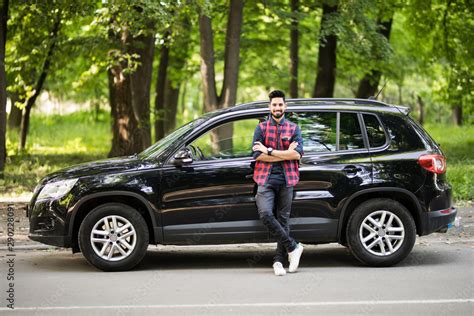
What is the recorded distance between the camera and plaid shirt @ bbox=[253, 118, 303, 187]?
8.47m

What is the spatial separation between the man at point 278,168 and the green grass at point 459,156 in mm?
6483

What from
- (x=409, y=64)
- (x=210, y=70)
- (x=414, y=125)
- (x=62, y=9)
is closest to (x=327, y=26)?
(x=210, y=70)

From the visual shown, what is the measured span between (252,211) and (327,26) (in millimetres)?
13552

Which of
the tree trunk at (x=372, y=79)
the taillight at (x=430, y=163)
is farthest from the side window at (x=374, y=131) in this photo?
the tree trunk at (x=372, y=79)

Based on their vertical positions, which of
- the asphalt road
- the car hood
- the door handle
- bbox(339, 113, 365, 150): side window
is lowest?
the asphalt road

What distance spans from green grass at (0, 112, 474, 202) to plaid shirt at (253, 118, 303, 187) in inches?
17.8

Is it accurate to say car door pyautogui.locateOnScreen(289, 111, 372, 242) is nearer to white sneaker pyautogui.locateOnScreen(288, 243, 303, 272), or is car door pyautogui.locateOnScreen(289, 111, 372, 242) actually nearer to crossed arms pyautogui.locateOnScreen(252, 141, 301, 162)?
white sneaker pyautogui.locateOnScreen(288, 243, 303, 272)

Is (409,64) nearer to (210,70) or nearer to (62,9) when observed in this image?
(210,70)

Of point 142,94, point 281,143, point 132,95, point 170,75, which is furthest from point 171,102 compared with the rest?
point 281,143

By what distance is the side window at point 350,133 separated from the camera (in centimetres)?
907

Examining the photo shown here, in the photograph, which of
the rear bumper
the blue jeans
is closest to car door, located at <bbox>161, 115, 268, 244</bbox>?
the blue jeans

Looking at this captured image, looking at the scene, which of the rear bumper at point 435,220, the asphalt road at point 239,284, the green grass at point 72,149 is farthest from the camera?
the green grass at point 72,149

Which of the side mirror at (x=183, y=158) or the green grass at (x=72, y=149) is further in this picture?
the green grass at (x=72, y=149)

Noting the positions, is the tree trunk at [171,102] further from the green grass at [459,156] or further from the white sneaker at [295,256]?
the white sneaker at [295,256]
